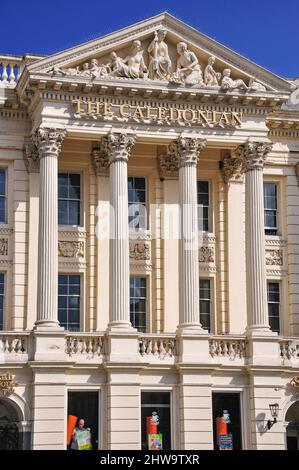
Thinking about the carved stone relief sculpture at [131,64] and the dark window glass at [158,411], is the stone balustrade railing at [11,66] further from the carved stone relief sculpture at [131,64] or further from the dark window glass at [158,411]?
the dark window glass at [158,411]

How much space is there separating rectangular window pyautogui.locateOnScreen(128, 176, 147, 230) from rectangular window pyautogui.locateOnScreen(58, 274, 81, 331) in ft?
10.3

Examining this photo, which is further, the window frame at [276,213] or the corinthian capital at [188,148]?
the window frame at [276,213]

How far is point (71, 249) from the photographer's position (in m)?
44.6

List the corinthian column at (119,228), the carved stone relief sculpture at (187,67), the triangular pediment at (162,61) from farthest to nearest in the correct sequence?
the carved stone relief sculpture at (187,67) → the triangular pediment at (162,61) → the corinthian column at (119,228)

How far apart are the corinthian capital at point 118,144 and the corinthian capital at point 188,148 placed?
5.86ft

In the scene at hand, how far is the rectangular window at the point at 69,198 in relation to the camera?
44.9 meters

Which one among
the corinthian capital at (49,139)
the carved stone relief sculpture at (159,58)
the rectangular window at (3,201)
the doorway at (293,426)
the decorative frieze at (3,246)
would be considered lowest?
the doorway at (293,426)

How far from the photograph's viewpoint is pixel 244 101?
44656 mm

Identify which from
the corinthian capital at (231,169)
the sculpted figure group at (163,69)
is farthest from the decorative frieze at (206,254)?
the sculpted figure group at (163,69)

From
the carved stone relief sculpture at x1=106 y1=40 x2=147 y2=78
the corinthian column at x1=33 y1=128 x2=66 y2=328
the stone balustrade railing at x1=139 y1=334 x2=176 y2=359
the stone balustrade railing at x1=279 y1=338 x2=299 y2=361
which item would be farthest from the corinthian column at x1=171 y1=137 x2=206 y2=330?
the corinthian column at x1=33 y1=128 x2=66 y2=328

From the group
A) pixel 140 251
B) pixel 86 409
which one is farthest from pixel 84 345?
pixel 140 251

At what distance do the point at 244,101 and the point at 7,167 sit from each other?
9333 mm

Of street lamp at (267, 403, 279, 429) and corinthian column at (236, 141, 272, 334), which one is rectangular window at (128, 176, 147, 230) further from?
street lamp at (267, 403, 279, 429)

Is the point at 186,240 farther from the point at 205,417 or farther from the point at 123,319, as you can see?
the point at 205,417
